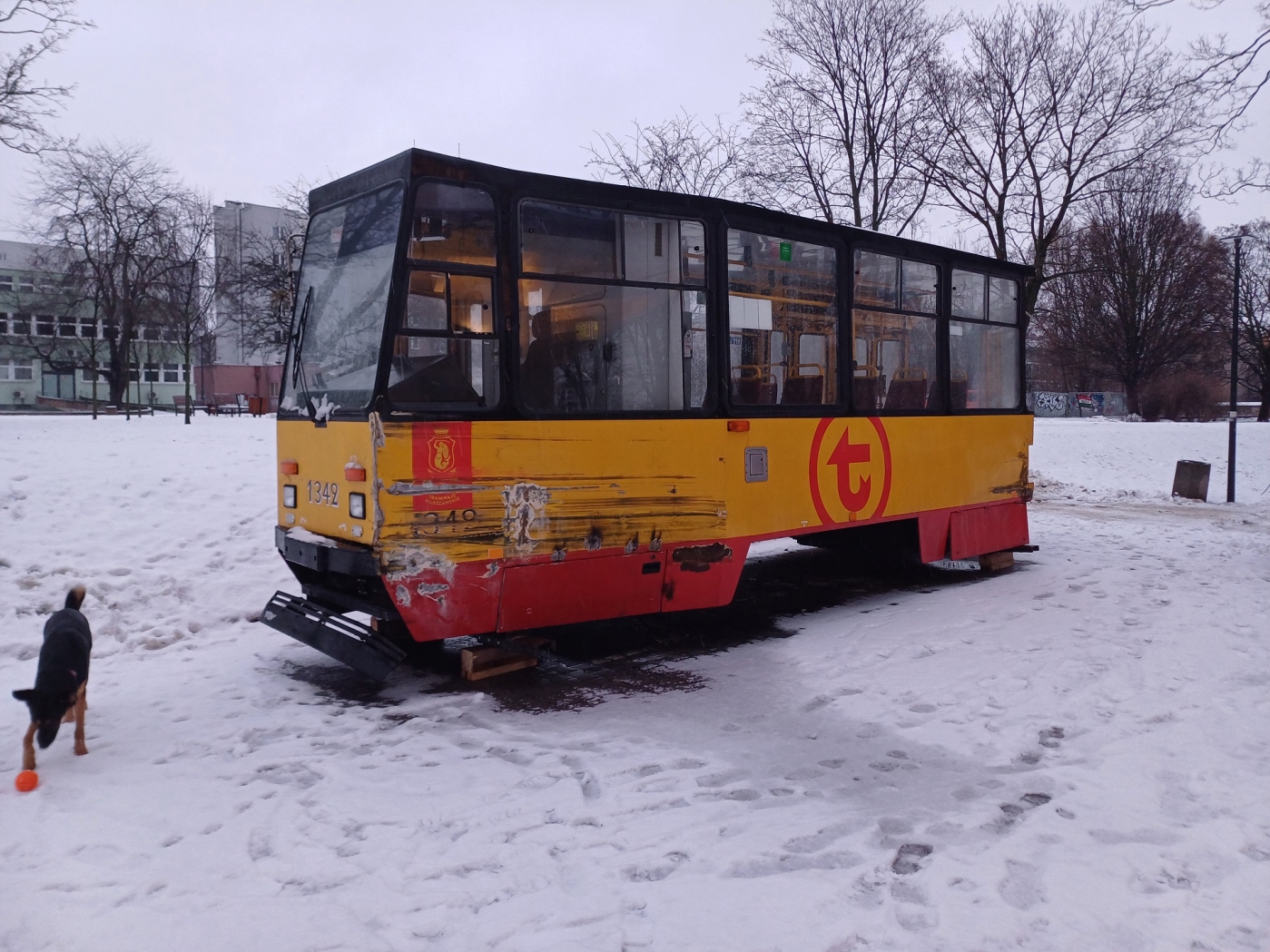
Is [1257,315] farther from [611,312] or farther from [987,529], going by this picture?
[611,312]

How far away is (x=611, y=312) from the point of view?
6.41m

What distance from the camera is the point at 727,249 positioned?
23.7 feet

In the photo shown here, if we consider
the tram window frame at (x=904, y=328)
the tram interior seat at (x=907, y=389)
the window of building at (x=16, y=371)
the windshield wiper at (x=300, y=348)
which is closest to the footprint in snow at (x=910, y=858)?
the windshield wiper at (x=300, y=348)

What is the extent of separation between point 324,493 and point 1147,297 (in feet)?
150

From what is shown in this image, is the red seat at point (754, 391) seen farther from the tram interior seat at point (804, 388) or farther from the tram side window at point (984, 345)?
the tram side window at point (984, 345)

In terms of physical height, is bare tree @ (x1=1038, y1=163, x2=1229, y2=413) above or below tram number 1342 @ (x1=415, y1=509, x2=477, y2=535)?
above

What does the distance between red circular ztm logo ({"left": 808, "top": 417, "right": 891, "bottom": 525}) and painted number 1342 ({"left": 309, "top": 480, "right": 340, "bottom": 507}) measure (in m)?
3.97

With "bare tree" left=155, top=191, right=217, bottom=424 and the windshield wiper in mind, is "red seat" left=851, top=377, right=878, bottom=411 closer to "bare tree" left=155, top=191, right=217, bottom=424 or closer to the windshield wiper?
the windshield wiper

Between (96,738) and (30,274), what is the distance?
4748 centimetres

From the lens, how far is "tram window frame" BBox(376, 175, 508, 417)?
5566 mm

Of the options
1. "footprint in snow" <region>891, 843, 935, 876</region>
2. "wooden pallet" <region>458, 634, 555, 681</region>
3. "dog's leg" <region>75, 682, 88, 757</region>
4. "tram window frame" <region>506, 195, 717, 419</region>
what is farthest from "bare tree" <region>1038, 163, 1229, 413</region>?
"dog's leg" <region>75, 682, 88, 757</region>

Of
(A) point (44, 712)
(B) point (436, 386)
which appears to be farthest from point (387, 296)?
(A) point (44, 712)

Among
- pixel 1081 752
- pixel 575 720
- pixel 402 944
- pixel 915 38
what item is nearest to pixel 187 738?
pixel 575 720

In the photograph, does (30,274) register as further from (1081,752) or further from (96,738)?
(1081,752)
